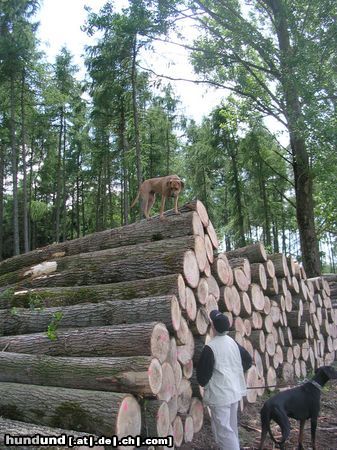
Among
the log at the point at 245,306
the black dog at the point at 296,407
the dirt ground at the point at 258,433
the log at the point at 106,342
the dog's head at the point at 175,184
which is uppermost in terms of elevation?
the dog's head at the point at 175,184

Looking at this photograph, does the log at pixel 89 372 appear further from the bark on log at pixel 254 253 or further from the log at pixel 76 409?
the bark on log at pixel 254 253

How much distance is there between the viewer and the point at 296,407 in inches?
193

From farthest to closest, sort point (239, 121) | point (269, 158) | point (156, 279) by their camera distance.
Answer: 1. point (269, 158)
2. point (239, 121)
3. point (156, 279)

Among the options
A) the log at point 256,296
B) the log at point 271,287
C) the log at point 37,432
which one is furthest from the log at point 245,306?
the log at point 37,432

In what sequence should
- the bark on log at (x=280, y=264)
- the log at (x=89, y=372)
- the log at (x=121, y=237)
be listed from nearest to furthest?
the log at (x=89, y=372) → the log at (x=121, y=237) → the bark on log at (x=280, y=264)

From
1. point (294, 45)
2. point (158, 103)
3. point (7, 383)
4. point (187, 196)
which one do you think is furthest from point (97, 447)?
point (187, 196)

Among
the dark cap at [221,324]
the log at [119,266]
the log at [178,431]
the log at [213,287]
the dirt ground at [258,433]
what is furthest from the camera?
the log at [213,287]

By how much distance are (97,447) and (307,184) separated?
11561 millimetres

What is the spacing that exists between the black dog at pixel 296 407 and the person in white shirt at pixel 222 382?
0.40 m

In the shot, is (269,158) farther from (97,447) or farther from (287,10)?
(97,447)

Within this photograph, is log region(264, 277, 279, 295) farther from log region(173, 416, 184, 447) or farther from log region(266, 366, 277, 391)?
log region(173, 416, 184, 447)

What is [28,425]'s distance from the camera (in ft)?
12.6

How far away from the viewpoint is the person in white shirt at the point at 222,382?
4.45 meters

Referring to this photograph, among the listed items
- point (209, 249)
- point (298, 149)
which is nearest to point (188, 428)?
point (209, 249)
